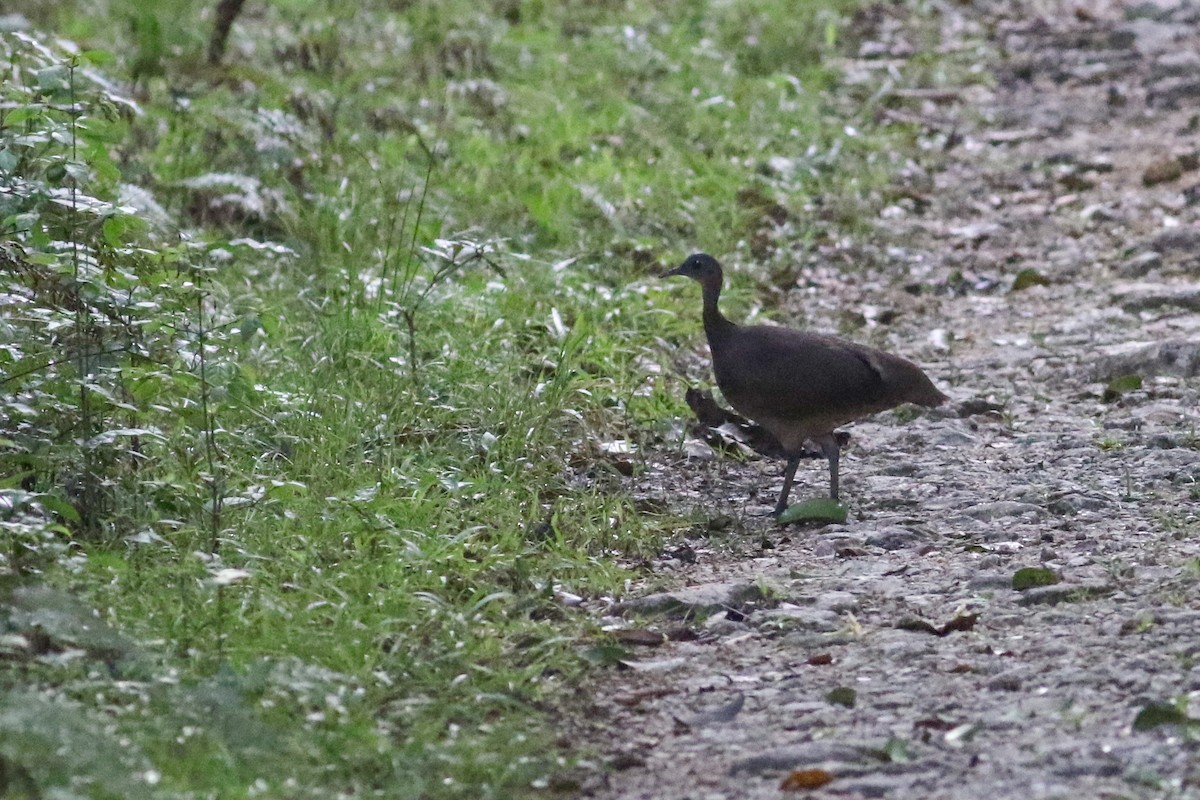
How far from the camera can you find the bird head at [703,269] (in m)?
5.83

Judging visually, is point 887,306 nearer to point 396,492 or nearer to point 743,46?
point 396,492

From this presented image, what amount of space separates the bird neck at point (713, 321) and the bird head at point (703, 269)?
104 mm

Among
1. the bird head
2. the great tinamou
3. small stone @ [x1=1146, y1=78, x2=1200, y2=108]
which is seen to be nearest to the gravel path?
the great tinamou

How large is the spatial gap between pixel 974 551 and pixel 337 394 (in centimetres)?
210

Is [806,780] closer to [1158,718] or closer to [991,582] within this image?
[1158,718]

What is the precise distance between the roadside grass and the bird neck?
19.1 inches

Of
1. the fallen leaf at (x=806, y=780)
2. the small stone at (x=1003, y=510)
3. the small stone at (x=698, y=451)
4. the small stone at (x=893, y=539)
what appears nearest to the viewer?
the fallen leaf at (x=806, y=780)

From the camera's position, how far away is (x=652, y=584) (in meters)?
4.55

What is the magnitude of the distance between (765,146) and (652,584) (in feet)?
16.0

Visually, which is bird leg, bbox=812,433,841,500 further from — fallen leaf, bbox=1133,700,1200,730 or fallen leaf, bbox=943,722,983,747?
fallen leaf, bbox=1133,700,1200,730

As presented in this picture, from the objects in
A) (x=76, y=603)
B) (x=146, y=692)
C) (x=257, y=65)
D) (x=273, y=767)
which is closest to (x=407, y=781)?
(x=273, y=767)

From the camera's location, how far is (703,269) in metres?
5.85

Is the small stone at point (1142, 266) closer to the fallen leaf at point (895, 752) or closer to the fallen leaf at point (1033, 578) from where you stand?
the fallen leaf at point (1033, 578)

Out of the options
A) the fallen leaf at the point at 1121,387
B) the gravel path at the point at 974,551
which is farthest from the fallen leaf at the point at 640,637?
the fallen leaf at the point at 1121,387
